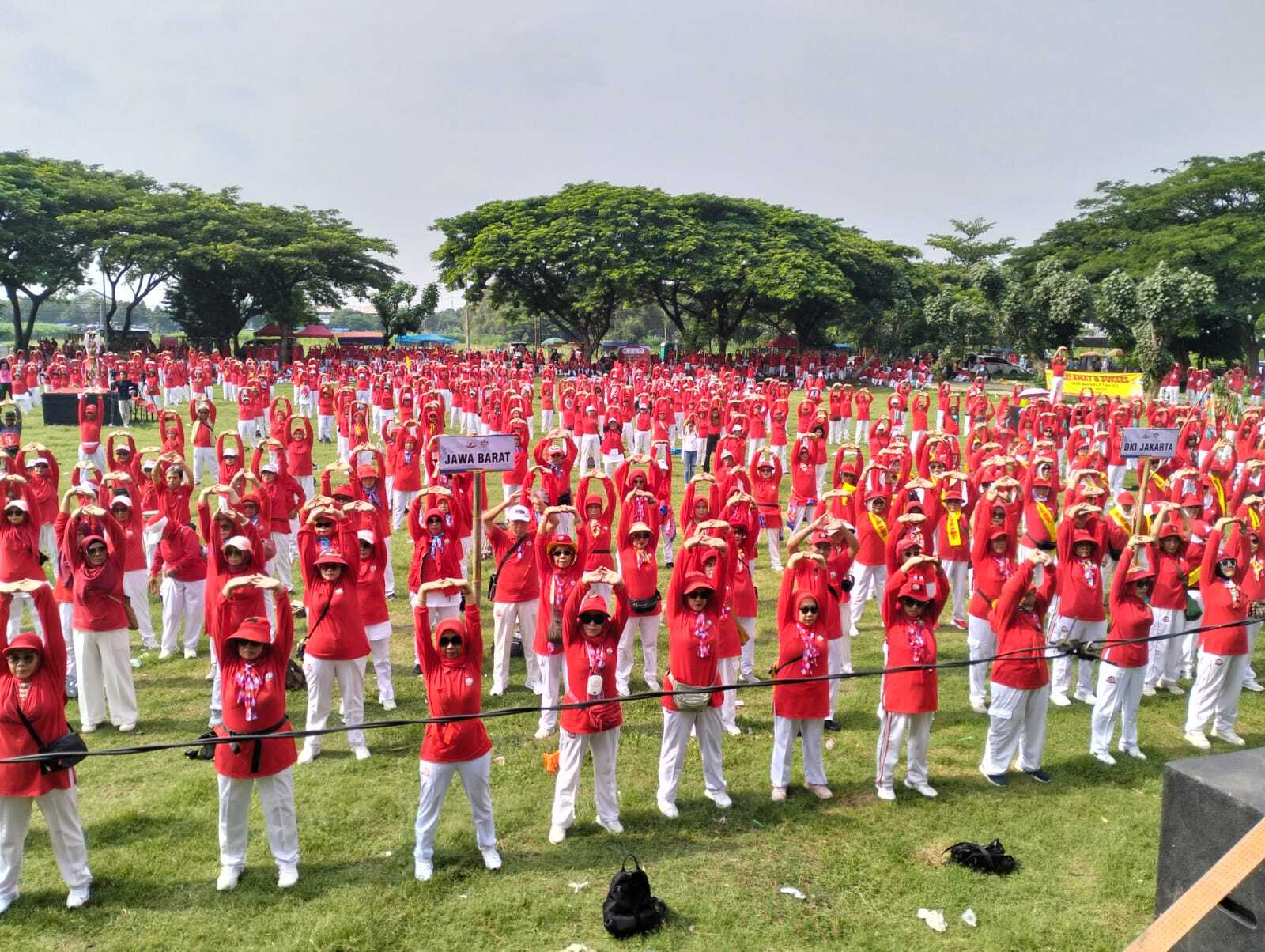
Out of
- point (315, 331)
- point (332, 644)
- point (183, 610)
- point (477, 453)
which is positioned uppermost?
point (315, 331)

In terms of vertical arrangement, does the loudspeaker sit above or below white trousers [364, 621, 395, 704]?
above

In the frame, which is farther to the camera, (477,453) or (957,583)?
(957,583)

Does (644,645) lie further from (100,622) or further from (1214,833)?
(1214,833)

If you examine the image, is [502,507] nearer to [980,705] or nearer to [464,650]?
[464,650]

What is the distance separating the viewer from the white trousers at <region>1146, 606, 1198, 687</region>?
29.0 ft

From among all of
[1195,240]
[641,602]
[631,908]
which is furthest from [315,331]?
[631,908]

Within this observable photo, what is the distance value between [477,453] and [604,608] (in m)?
2.91

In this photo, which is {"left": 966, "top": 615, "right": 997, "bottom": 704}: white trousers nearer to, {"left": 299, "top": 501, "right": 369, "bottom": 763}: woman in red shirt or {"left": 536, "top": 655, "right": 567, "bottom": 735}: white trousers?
{"left": 536, "top": 655, "right": 567, "bottom": 735}: white trousers

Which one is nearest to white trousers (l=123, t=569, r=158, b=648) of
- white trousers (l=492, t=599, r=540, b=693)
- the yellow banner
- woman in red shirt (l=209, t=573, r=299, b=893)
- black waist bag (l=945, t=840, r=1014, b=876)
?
white trousers (l=492, t=599, r=540, b=693)

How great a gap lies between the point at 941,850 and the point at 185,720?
6.88 meters

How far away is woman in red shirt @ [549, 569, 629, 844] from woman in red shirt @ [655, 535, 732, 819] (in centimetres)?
47

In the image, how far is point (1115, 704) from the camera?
7.62 metres

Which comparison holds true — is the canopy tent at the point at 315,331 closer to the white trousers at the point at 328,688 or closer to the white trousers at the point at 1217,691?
the white trousers at the point at 328,688

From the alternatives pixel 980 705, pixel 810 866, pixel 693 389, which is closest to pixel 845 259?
pixel 693 389
